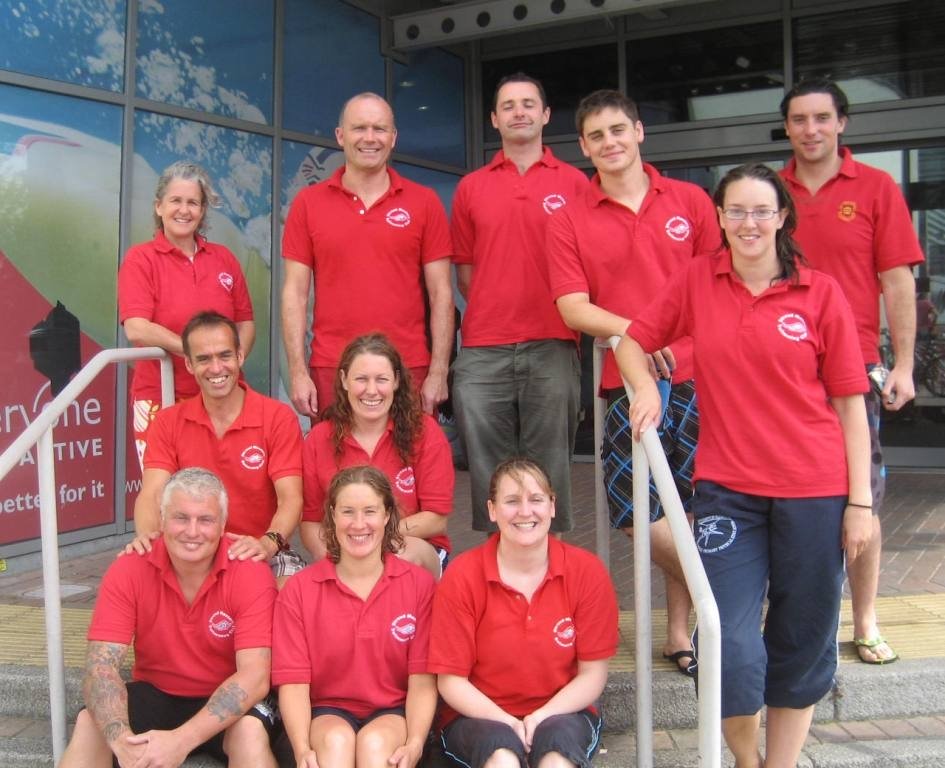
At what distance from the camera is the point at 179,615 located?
2920mm

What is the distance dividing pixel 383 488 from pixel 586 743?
2.95 feet

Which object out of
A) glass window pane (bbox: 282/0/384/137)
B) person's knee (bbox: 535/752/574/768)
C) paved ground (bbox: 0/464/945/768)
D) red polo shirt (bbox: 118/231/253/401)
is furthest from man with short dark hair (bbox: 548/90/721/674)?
glass window pane (bbox: 282/0/384/137)

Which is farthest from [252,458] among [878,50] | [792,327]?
[878,50]

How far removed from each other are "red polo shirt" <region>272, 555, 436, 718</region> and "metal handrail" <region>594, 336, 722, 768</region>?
0.62 meters

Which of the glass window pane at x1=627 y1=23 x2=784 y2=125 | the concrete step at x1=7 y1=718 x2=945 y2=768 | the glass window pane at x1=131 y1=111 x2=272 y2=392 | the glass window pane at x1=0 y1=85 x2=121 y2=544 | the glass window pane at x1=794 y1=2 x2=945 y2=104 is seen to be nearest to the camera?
the concrete step at x1=7 y1=718 x2=945 y2=768

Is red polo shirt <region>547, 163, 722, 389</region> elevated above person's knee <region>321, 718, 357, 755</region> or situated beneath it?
elevated above

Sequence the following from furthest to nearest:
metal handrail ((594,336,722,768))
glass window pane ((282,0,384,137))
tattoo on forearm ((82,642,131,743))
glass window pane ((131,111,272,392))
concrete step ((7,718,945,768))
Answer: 1. glass window pane ((282,0,384,137))
2. glass window pane ((131,111,272,392))
3. concrete step ((7,718,945,768))
4. tattoo on forearm ((82,642,131,743))
5. metal handrail ((594,336,722,768))

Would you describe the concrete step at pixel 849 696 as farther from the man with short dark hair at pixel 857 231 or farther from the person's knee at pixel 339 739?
the person's knee at pixel 339 739

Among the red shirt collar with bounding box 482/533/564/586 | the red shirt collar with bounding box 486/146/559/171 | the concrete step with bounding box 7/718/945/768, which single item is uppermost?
the red shirt collar with bounding box 486/146/559/171

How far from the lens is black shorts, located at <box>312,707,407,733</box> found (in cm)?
276

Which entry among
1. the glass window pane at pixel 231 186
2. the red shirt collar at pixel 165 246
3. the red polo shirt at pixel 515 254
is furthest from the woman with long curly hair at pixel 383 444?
the glass window pane at pixel 231 186

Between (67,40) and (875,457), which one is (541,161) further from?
(67,40)

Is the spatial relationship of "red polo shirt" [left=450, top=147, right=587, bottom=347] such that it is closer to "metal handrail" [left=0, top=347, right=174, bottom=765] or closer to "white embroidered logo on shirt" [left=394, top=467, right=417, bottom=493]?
"white embroidered logo on shirt" [left=394, top=467, right=417, bottom=493]

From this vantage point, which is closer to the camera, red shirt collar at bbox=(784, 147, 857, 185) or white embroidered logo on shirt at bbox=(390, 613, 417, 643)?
white embroidered logo on shirt at bbox=(390, 613, 417, 643)
